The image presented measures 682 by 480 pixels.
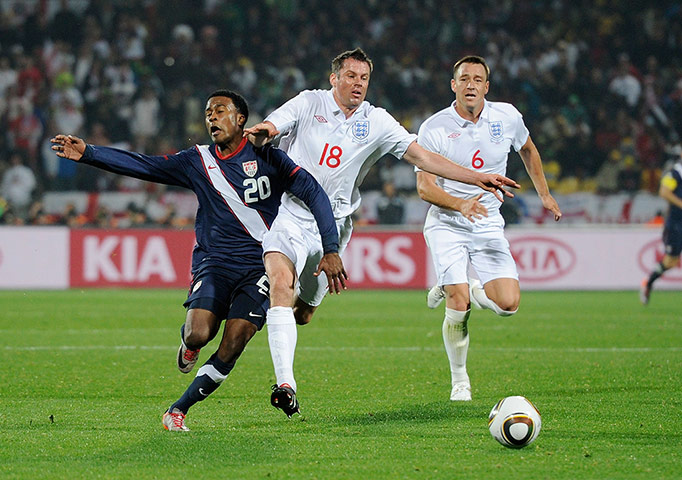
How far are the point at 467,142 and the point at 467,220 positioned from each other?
567 millimetres

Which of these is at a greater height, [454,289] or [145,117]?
[145,117]

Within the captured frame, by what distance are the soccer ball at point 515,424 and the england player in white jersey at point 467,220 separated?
2.00 m

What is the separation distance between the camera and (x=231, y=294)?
19.2 ft

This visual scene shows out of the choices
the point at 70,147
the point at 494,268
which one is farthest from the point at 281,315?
the point at 494,268

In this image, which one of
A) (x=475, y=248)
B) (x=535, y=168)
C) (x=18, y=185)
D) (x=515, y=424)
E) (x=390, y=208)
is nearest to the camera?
(x=515, y=424)

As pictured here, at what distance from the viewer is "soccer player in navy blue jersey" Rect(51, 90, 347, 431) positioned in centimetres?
564

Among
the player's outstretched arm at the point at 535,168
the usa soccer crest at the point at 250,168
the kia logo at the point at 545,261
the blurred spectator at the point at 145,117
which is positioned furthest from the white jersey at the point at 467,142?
the blurred spectator at the point at 145,117

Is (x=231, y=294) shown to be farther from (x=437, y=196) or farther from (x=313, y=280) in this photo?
(x=437, y=196)

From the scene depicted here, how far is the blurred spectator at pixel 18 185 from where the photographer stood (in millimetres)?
18547

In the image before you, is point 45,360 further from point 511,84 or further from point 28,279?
point 511,84

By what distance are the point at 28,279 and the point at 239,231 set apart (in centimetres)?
1233

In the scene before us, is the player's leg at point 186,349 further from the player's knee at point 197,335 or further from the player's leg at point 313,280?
the player's leg at point 313,280

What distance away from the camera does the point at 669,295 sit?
1678cm

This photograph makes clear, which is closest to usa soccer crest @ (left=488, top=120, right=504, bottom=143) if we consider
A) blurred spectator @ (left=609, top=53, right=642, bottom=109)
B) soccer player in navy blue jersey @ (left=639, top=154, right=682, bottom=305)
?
soccer player in navy blue jersey @ (left=639, top=154, right=682, bottom=305)
